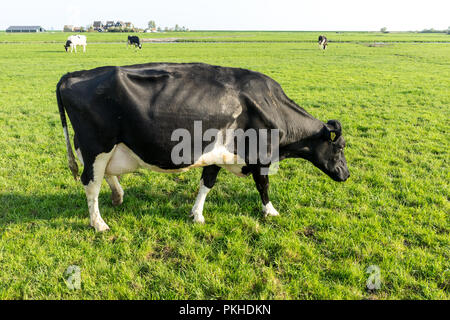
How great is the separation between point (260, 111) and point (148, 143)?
1.46 m

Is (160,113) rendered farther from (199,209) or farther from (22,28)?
(22,28)

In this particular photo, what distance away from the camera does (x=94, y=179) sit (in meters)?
3.96

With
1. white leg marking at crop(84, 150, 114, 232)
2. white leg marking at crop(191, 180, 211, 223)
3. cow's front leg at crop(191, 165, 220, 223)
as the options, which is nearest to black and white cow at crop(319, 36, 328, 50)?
cow's front leg at crop(191, 165, 220, 223)

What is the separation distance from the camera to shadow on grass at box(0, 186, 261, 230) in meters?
4.47

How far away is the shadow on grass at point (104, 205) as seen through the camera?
4.47 meters

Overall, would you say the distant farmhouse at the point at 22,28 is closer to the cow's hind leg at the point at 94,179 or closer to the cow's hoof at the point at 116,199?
the cow's hoof at the point at 116,199

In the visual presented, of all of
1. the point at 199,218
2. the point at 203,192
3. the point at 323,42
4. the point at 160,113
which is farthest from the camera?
the point at 323,42

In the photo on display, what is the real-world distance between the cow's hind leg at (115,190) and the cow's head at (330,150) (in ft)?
9.63

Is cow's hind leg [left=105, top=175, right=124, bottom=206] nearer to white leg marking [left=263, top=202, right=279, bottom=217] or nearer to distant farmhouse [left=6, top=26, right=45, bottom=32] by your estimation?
white leg marking [left=263, top=202, right=279, bottom=217]

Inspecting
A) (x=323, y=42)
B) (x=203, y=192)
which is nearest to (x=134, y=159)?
(x=203, y=192)

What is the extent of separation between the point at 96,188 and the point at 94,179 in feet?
0.48

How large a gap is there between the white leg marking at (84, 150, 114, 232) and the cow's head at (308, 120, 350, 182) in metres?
2.88

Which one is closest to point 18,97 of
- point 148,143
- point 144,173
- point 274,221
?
point 144,173
